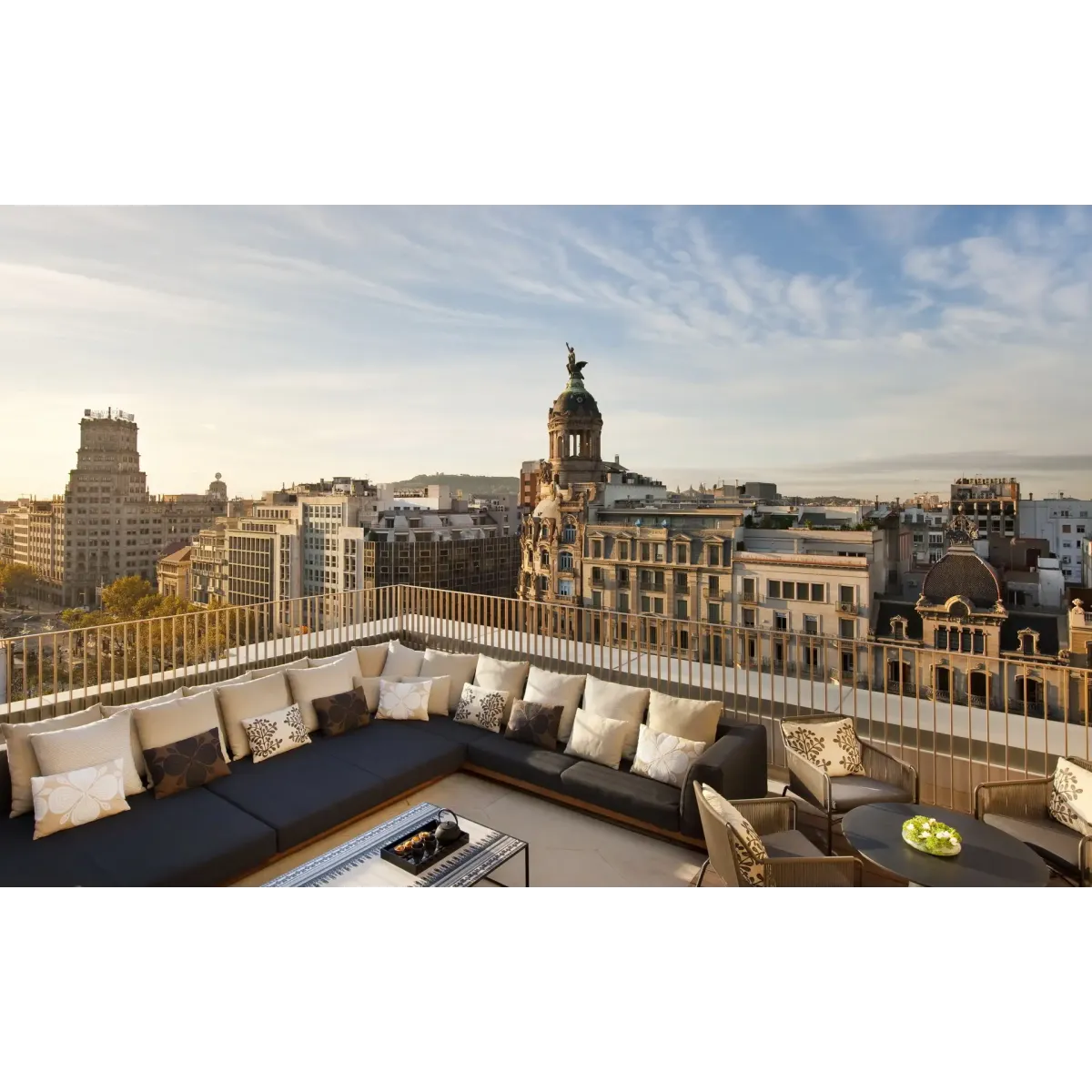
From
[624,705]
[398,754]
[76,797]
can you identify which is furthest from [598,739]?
[76,797]

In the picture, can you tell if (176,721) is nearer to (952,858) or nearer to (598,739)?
(598,739)

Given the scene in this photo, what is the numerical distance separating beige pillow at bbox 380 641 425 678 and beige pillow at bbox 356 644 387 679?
3 cm

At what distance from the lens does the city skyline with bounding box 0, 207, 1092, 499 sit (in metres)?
4.99

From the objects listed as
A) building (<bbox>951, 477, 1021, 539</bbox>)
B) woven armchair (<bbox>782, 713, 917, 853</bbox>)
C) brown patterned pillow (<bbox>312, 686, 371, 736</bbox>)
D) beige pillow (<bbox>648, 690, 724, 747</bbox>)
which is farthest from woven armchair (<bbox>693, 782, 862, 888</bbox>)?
building (<bbox>951, 477, 1021, 539</bbox>)

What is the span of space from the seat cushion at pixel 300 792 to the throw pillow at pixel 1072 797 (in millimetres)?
2810

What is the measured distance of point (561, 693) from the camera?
11.3 ft

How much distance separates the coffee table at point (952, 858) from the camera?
1917 millimetres

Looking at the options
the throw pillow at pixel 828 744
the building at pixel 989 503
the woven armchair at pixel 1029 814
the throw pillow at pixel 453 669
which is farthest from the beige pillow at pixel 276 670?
the building at pixel 989 503

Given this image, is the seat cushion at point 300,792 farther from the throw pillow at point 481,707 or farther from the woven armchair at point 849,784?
the woven armchair at point 849,784
